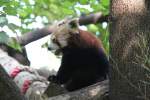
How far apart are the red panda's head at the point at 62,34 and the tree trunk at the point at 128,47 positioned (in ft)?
5.65

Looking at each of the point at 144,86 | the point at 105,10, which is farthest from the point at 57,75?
the point at 144,86

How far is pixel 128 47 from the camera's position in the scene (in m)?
2.40

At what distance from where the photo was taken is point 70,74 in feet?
13.6

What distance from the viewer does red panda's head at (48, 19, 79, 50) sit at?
427 centimetres

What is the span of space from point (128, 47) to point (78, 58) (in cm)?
172

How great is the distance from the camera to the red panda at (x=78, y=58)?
12.7 feet

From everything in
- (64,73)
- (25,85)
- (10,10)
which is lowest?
(64,73)

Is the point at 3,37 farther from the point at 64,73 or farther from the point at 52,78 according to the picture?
the point at 64,73

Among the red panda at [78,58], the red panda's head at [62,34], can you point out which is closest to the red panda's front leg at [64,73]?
the red panda at [78,58]

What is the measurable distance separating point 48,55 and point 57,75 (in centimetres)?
23

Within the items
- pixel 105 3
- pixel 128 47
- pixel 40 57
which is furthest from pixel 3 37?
pixel 105 3

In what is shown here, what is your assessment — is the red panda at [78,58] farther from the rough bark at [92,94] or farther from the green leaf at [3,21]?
the green leaf at [3,21]

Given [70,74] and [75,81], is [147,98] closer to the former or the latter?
[75,81]

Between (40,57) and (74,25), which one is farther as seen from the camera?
(74,25)
